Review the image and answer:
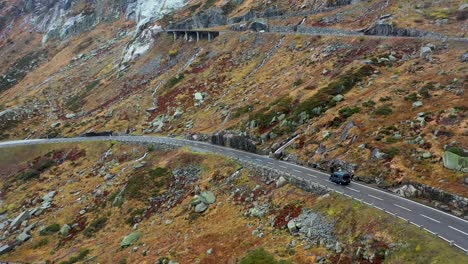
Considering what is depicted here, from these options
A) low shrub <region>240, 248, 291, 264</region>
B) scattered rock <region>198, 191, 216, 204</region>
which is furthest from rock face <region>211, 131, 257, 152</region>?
low shrub <region>240, 248, 291, 264</region>

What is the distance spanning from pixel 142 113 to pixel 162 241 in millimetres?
56600

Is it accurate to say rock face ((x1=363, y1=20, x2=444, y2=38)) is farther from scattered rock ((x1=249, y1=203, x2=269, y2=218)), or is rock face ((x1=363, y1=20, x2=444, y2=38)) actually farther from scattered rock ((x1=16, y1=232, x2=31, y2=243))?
scattered rock ((x1=16, y1=232, x2=31, y2=243))

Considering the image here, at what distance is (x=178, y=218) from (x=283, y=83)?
3864 centimetres

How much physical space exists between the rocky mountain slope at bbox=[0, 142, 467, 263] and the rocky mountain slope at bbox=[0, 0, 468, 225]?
8.16 meters

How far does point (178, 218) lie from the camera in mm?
47875

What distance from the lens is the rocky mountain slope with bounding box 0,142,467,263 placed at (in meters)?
31.3

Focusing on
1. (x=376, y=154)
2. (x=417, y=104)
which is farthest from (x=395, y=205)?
(x=417, y=104)

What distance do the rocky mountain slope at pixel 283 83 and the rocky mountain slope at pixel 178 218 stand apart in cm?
816

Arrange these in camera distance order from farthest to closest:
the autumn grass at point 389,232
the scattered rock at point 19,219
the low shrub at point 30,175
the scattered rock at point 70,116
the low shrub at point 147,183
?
the scattered rock at point 70,116 → the low shrub at point 30,175 → the scattered rock at point 19,219 → the low shrub at point 147,183 → the autumn grass at point 389,232

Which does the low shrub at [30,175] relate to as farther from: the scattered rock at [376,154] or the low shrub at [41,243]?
the scattered rock at [376,154]

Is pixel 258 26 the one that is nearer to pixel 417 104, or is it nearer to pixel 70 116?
pixel 70 116

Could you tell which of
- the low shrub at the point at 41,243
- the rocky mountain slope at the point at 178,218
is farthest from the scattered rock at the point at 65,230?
the low shrub at the point at 41,243

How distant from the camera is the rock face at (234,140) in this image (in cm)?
6175

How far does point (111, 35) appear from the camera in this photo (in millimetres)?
160500
